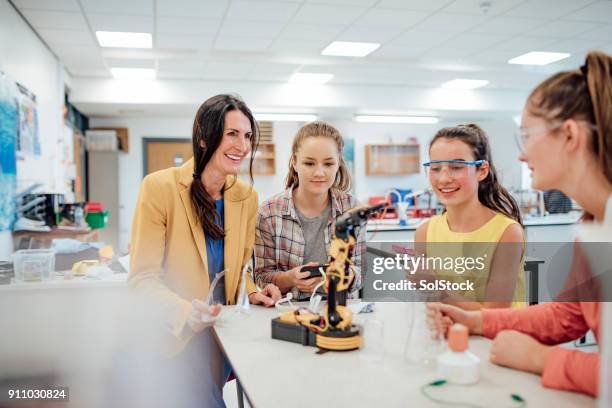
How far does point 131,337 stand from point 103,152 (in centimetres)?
607

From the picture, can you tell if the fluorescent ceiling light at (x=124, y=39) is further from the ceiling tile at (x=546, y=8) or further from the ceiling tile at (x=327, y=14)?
the ceiling tile at (x=546, y=8)

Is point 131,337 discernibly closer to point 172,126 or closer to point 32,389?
point 32,389

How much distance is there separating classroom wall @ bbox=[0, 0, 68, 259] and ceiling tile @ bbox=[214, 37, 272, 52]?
5.81 feet

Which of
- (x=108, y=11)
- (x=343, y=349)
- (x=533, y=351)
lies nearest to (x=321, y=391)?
(x=343, y=349)

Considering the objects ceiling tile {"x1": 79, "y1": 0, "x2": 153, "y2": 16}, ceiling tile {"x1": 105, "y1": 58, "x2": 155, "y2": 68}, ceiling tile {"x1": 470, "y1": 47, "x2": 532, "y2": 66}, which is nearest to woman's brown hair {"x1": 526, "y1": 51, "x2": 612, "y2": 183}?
ceiling tile {"x1": 79, "y1": 0, "x2": 153, "y2": 16}

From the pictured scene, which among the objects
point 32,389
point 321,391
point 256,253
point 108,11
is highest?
point 108,11

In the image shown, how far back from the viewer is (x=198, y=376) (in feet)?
5.25

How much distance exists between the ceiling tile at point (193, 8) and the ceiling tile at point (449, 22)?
194 cm

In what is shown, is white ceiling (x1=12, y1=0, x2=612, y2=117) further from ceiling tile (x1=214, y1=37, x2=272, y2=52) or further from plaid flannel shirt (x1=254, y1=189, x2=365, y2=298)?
plaid flannel shirt (x1=254, y1=189, x2=365, y2=298)

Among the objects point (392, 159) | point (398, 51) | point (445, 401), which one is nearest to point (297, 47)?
point (398, 51)

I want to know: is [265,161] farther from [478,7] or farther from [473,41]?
[478,7]

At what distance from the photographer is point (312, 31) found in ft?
16.6

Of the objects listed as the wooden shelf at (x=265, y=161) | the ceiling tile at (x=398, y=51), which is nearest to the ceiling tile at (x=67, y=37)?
the ceiling tile at (x=398, y=51)

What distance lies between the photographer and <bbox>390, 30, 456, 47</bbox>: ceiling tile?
522 centimetres
